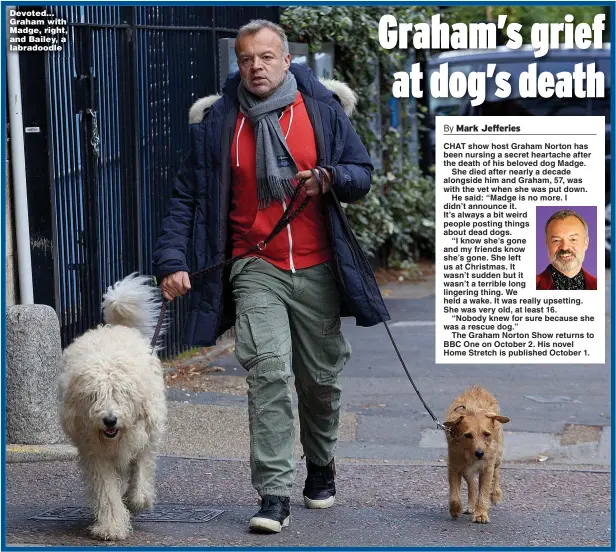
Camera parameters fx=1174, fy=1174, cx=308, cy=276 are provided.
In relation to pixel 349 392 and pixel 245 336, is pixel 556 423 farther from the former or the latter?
pixel 245 336

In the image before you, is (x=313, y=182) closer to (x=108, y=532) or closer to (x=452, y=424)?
(x=452, y=424)

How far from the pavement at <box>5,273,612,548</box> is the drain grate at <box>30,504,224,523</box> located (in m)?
0.01

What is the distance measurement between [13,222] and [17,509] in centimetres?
238

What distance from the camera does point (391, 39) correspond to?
1325 centimetres

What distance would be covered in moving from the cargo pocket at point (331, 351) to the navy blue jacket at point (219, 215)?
133 mm

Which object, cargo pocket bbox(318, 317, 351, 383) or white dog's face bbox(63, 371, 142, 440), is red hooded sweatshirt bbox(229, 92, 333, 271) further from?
white dog's face bbox(63, 371, 142, 440)

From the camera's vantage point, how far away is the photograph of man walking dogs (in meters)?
5.06

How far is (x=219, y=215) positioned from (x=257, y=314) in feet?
1.55

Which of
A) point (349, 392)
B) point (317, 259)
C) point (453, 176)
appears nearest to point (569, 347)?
point (349, 392)

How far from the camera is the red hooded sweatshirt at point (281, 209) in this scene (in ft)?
16.9
